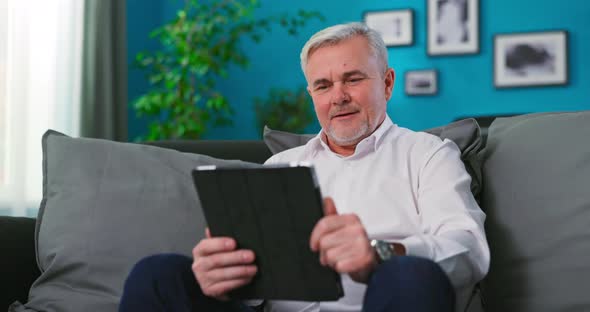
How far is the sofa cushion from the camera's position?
1502 mm

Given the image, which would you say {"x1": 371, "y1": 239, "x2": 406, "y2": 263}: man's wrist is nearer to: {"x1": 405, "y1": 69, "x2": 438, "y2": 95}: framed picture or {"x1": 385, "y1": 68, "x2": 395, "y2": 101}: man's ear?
{"x1": 385, "y1": 68, "x2": 395, "y2": 101}: man's ear

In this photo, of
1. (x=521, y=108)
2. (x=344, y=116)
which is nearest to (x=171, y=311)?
(x=344, y=116)

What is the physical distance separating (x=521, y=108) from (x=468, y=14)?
694 millimetres

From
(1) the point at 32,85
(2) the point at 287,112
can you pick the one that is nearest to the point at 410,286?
(1) the point at 32,85

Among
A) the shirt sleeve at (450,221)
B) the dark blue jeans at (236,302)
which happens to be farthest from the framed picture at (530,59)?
the dark blue jeans at (236,302)

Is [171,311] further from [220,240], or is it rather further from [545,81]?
[545,81]

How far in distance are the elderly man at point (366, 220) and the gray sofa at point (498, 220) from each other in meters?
0.12

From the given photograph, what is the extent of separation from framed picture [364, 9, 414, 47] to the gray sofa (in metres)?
3.12

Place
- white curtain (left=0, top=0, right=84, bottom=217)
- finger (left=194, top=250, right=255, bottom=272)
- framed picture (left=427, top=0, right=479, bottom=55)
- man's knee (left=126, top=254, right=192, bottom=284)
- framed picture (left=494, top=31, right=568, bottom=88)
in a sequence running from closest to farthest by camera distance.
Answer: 1. finger (left=194, top=250, right=255, bottom=272)
2. man's knee (left=126, top=254, right=192, bottom=284)
3. white curtain (left=0, top=0, right=84, bottom=217)
4. framed picture (left=494, top=31, right=568, bottom=88)
5. framed picture (left=427, top=0, right=479, bottom=55)

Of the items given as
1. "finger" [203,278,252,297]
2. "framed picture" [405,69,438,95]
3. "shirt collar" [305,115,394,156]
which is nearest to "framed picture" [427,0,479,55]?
"framed picture" [405,69,438,95]

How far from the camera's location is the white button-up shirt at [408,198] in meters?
1.32

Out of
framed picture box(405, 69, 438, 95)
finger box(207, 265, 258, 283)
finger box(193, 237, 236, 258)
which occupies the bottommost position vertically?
finger box(207, 265, 258, 283)

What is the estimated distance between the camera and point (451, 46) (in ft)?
15.7

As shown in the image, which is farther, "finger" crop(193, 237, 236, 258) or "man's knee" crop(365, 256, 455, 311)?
"finger" crop(193, 237, 236, 258)
